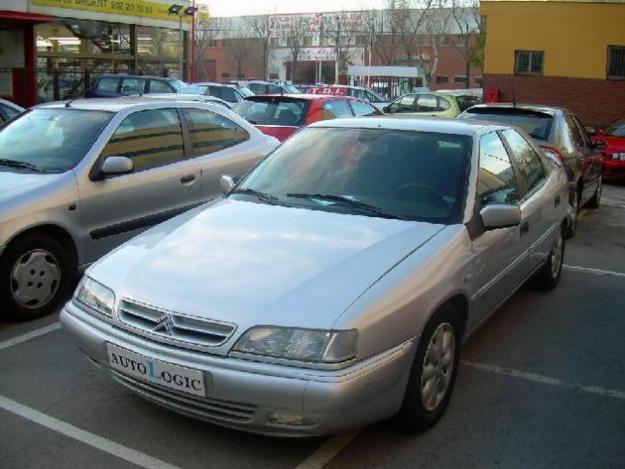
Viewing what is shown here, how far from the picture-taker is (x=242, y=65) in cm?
7712

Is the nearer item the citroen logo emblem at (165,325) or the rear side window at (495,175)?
the citroen logo emblem at (165,325)

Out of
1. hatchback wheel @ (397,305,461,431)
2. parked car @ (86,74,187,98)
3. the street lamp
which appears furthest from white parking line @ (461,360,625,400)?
the street lamp

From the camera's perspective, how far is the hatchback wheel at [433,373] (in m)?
3.46

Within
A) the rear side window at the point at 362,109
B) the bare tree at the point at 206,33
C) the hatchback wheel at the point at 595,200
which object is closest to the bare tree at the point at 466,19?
the bare tree at the point at 206,33

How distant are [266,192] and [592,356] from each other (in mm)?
2408

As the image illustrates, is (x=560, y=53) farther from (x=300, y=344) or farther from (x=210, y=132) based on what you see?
(x=300, y=344)

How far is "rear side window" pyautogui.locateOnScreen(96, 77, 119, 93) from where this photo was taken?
19.6 m

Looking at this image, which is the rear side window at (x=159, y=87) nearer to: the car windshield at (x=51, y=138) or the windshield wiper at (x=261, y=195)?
the car windshield at (x=51, y=138)

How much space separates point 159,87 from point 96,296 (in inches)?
669

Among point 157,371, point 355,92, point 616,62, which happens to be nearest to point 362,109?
point 157,371

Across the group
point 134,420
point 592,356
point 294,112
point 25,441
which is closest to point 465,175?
point 592,356

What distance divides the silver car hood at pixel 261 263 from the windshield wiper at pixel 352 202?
91mm

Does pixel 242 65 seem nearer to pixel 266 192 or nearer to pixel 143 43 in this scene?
pixel 143 43

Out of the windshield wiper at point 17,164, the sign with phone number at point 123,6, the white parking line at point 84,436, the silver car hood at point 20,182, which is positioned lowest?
the white parking line at point 84,436
